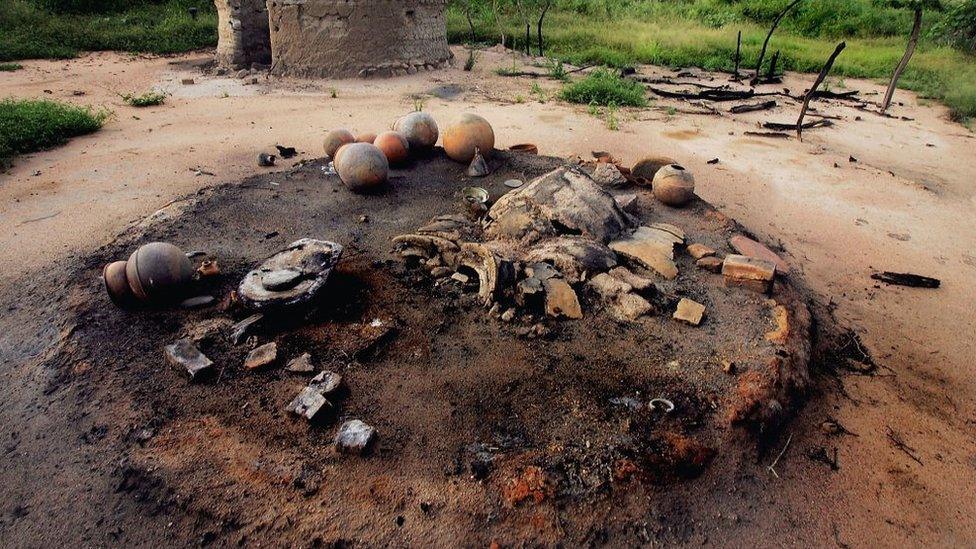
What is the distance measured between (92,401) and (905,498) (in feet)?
14.3

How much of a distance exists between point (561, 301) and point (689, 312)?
847 mm

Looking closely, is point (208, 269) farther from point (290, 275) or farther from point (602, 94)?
point (602, 94)

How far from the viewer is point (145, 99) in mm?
9320

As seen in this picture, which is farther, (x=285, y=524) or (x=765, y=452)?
(x=765, y=452)

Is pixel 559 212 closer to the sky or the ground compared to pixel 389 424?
closer to the sky

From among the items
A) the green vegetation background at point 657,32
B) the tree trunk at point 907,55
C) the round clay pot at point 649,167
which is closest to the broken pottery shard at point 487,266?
the round clay pot at point 649,167

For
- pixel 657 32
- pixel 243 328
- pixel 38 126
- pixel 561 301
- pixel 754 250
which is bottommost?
pixel 243 328

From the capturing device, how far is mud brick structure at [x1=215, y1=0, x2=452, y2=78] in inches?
410

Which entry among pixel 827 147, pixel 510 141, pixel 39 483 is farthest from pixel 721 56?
pixel 39 483

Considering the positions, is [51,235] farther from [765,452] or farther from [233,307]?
[765,452]

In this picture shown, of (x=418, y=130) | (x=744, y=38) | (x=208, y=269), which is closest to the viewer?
(x=208, y=269)

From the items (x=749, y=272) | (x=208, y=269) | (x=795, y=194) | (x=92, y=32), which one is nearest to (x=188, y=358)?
(x=208, y=269)

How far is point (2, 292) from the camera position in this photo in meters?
4.06

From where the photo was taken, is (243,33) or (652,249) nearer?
(652,249)
